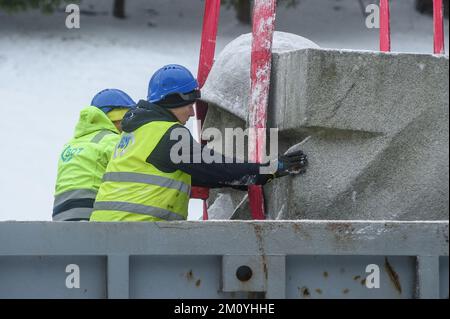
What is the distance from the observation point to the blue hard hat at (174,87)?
4230mm

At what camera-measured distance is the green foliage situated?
1688cm

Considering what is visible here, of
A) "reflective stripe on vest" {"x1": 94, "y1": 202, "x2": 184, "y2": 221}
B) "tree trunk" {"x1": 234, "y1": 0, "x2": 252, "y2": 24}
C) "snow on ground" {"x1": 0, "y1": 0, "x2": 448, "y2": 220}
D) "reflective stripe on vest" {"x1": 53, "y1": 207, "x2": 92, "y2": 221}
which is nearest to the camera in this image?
"reflective stripe on vest" {"x1": 94, "y1": 202, "x2": 184, "y2": 221}

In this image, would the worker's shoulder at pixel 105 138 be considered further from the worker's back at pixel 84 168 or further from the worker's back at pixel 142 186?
the worker's back at pixel 142 186

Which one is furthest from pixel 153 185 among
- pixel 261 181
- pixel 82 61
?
pixel 82 61

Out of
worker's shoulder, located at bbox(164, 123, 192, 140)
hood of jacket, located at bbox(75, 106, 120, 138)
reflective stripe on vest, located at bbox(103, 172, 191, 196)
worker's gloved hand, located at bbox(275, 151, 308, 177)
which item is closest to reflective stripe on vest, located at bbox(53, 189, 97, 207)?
hood of jacket, located at bbox(75, 106, 120, 138)

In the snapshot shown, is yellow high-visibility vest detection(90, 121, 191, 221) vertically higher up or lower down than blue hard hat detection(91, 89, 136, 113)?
lower down

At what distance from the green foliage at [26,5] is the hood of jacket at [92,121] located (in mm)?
11734

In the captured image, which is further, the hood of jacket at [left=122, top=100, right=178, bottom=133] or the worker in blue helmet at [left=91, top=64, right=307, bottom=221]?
the hood of jacket at [left=122, top=100, right=178, bottom=133]

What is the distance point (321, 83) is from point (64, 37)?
603 inches

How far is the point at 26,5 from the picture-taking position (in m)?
17.1

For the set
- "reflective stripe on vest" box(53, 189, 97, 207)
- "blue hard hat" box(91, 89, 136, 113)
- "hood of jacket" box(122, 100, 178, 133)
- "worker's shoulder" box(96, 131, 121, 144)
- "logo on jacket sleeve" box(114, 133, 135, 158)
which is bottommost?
"reflective stripe on vest" box(53, 189, 97, 207)

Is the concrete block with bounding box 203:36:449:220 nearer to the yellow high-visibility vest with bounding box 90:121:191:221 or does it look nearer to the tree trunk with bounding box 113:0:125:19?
the yellow high-visibility vest with bounding box 90:121:191:221

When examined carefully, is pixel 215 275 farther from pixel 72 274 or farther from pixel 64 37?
pixel 64 37

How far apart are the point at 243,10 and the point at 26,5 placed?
3585 mm
